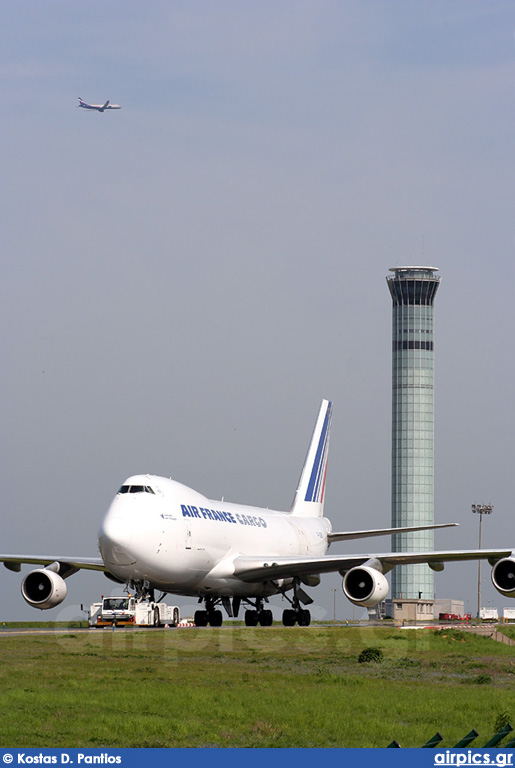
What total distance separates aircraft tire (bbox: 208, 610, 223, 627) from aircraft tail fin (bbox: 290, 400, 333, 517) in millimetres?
14018

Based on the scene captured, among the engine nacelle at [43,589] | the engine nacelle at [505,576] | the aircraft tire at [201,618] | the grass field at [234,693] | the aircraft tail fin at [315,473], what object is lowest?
the grass field at [234,693]

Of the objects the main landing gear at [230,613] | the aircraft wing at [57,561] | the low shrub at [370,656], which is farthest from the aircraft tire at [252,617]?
the low shrub at [370,656]


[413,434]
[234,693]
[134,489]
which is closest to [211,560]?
[134,489]

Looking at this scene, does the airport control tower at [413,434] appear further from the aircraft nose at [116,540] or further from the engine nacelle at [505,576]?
the aircraft nose at [116,540]

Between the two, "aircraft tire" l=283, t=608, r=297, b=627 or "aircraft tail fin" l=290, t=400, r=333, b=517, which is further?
"aircraft tail fin" l=290, t=400, r=333, b=517

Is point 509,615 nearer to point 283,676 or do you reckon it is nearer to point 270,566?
point 270,566

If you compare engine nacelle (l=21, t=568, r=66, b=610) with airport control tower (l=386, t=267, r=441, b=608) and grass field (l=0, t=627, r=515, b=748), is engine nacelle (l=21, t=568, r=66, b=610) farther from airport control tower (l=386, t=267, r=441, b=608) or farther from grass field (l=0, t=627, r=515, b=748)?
airport control tower (l=386, t=267, r=441, b=608)

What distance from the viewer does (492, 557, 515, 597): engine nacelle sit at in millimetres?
37562

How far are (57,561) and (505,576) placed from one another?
16.2 m

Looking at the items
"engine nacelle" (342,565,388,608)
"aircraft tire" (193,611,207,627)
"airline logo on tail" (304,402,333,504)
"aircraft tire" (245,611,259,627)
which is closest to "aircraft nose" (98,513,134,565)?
"engine nacelle" (342,565,388,608)

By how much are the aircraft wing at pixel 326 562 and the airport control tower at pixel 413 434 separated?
10843 centimetres

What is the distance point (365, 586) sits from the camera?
3800cm

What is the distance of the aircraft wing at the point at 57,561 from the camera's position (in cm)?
4234

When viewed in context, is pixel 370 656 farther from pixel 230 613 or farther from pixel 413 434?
pixel 413 434
